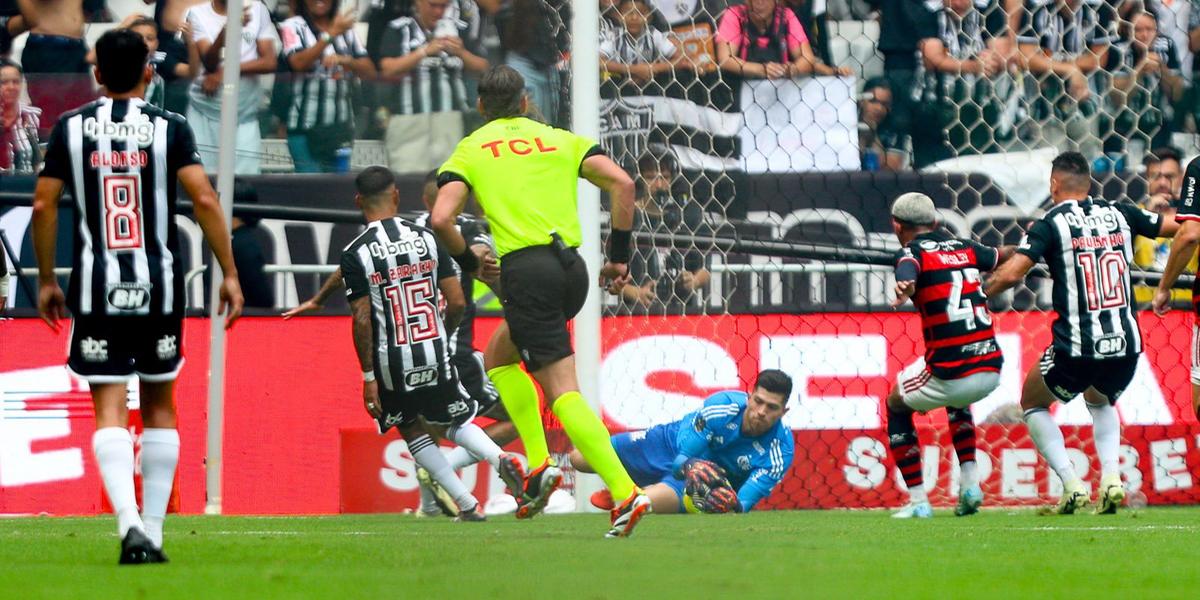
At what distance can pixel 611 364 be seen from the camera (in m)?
9.30

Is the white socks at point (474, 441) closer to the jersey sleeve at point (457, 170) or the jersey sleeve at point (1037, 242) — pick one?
the jersey sleeve at point (457, 170)

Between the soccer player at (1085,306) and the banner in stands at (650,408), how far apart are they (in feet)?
3.87

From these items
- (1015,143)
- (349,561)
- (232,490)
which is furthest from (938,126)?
(349,561)

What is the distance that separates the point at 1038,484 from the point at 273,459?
13.2ft

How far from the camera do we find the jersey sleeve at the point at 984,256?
7.90 meters

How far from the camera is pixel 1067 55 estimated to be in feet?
34.4

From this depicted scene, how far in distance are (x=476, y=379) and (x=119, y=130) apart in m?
4.21

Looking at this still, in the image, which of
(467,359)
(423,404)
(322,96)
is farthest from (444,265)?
(322,96)

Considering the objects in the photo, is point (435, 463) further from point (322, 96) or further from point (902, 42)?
point (902, 42)

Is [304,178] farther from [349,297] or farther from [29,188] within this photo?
[349,297]

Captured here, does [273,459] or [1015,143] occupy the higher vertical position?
[1015,143]

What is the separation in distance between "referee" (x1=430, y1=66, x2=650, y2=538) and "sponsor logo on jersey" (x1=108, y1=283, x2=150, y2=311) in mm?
1452

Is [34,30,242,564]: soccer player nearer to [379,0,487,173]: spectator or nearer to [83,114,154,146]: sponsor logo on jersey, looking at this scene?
[83,114,154,146]: sponsor logo on jersey

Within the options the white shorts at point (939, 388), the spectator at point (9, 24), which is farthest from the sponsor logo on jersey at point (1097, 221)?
the spectator at point (9, 24)
